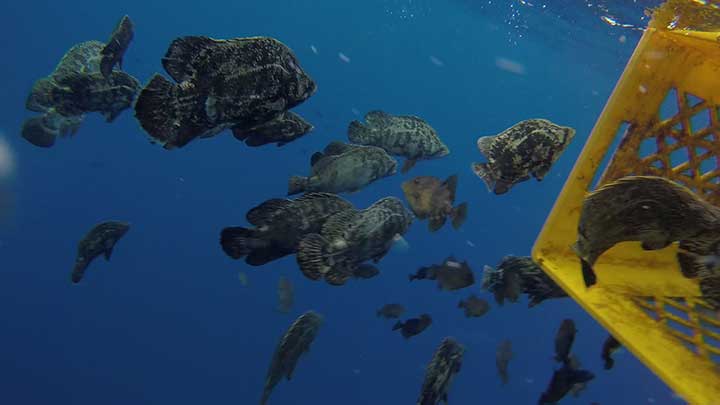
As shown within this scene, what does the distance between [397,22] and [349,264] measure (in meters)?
77.7

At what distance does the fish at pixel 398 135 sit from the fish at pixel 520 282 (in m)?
2.02

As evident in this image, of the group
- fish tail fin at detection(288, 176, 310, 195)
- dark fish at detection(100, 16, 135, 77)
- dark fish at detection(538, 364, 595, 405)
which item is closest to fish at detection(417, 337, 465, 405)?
dark fish at detection(538, 364, 595, 405)

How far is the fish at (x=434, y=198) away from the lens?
547cm

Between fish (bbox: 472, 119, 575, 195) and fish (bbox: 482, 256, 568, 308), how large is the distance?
700mm

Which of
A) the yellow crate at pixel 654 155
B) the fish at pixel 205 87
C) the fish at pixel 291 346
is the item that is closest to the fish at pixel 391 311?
the fish at pixel 291 346

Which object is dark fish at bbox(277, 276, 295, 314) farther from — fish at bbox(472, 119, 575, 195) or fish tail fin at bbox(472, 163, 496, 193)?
fish at bbox(472, 119, 575, 195)

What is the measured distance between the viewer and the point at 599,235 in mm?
2971

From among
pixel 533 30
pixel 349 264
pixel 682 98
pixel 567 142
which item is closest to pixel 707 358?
pixel 682 98

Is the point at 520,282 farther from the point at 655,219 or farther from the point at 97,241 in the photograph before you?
the point at 97,241

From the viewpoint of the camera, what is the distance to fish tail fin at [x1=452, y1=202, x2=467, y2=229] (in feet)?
18.0

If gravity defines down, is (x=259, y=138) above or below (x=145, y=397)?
above

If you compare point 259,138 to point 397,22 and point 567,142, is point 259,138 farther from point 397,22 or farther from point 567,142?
point 397,22

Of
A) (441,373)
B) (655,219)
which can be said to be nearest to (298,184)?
(441,373)

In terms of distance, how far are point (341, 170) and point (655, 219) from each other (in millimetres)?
3278
